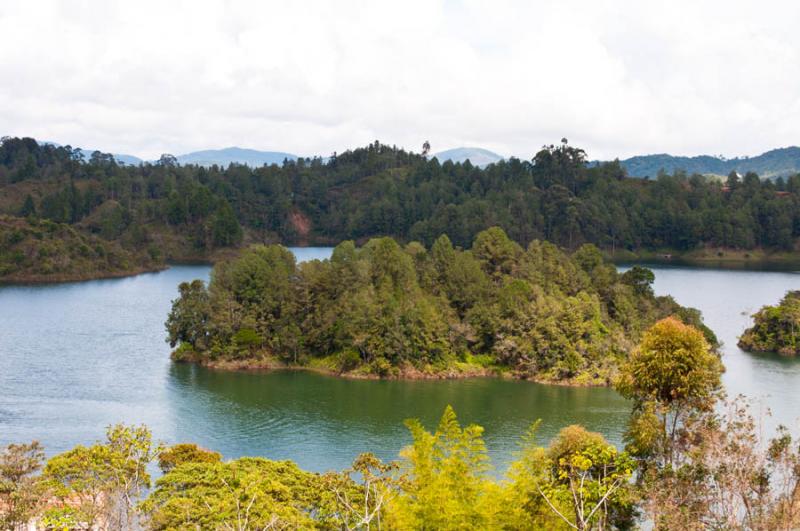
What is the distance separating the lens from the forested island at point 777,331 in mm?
57094

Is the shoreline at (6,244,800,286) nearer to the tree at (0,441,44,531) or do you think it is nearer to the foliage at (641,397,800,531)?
the tree at (0,441,44,531)

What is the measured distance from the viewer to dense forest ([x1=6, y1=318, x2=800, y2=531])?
61.3 ft

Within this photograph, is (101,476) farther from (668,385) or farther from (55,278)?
(55,278)

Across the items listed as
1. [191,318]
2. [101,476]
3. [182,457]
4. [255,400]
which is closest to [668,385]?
[182,457]

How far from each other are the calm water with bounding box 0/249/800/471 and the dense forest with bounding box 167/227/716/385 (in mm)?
1925

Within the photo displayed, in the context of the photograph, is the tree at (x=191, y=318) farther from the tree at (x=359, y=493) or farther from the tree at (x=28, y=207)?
the tree at (x=28, y=207)

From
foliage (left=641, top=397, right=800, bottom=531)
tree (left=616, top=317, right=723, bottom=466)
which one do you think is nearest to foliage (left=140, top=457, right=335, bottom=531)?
foliage (left=641, top=397, right=800, bottom=531)

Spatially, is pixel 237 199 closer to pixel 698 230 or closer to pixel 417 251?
pixel 698 230

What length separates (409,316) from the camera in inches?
1934

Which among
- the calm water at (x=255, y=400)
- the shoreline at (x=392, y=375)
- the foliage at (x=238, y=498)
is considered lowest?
the calm water at (x=255, y=400)

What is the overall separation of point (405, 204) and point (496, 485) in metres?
113

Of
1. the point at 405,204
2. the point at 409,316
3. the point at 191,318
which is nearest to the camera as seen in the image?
the point at 409,316

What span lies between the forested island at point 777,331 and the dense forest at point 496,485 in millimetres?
37110

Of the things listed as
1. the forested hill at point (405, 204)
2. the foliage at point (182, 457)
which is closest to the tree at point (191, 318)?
the foliage at point (182, 457)
